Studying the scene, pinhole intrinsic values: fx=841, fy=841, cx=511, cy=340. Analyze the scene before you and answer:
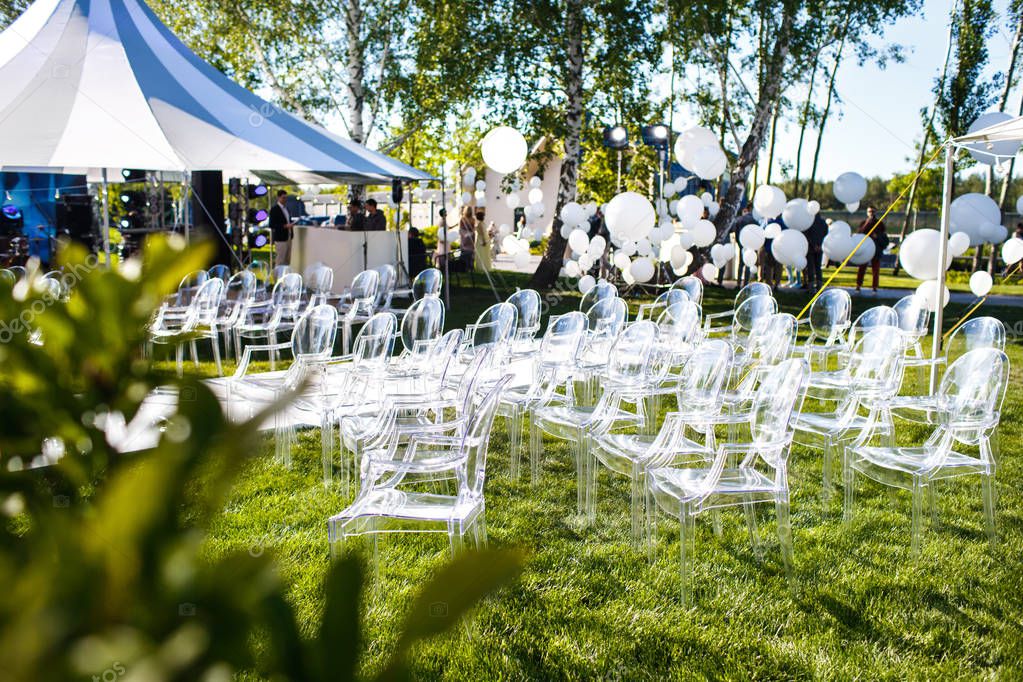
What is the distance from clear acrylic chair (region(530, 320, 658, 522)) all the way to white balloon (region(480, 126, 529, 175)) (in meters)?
5.49

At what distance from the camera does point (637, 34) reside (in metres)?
13.8

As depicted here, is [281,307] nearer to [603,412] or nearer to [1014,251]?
[603,412]

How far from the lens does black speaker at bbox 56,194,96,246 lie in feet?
46.8

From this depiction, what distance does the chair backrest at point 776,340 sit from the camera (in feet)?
19.6

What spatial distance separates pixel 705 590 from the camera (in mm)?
3570

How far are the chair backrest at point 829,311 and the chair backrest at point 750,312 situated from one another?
16.1 inches

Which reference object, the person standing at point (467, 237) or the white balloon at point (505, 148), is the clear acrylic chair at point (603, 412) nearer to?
the white balloon at point (505, 148)

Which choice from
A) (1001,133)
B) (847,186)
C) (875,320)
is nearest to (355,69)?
(847,186)

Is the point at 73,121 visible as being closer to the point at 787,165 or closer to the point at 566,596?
the point at 566,596

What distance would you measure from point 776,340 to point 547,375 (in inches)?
66.2

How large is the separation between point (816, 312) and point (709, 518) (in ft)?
11.7

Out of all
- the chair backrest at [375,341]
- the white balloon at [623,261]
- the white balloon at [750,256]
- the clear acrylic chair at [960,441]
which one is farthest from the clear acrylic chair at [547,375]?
the white balloon at [750,256]

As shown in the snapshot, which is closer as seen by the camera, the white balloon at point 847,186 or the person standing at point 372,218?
the white balloon at point 847,186

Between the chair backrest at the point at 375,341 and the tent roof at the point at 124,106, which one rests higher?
the tent roof at the point at 124,106
